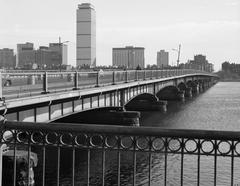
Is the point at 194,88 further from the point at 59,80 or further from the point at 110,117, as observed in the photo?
the point at 59,80

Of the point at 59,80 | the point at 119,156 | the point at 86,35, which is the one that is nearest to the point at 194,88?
the point at 86,35

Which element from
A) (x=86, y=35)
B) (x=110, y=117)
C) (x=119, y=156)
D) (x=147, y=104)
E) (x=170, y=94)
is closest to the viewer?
(x=119, y=156)

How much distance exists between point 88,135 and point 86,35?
13849 cm

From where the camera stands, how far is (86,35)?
469 feet

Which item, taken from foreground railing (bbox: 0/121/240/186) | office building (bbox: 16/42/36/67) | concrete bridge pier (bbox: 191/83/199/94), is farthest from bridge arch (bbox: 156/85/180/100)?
foreground railing (bbox: 0/121/240/186)

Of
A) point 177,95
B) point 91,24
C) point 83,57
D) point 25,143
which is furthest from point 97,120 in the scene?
point 91,24

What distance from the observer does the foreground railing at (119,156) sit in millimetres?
5746

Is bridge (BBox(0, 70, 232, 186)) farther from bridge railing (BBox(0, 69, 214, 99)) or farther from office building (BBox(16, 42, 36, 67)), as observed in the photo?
office building (BBox(16, 42, 36, 67))

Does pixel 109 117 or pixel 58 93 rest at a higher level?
pixel 58 93

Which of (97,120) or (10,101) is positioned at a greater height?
(10,101)

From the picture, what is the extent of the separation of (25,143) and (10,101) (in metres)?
9.61

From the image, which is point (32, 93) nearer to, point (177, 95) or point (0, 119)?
point (0, 119)

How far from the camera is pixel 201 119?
4866 cm

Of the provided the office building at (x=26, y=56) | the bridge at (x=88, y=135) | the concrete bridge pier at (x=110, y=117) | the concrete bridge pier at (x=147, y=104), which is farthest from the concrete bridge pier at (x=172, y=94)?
the office building at (x=26, y=56)
